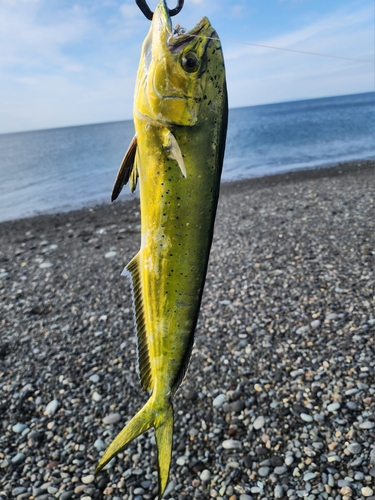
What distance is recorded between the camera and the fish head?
1.99 metres

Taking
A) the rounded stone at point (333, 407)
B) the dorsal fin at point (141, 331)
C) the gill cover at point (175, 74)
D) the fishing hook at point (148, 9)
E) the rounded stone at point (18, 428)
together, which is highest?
the fishing hook at point (148, 9)

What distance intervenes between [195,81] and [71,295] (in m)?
8.15

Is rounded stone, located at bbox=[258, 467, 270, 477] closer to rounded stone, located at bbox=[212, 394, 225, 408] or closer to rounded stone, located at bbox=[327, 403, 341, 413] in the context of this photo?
rounded stone, located at bbox=[212, 394, 225, 408]

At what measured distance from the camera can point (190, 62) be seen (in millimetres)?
2000

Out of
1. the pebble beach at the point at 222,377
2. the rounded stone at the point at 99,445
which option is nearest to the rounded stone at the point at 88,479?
the pebble beach at the point at 222,377

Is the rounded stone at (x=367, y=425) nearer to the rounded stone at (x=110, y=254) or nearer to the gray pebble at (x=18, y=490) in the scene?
the gray pebble at (x=18, y=490)

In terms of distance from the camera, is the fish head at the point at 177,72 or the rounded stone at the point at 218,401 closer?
the fish head at the point at 177,72

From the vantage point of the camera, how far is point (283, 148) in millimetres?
38438

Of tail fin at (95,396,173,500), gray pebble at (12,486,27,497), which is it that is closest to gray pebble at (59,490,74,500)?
gray pebble at (12,486,27,497)

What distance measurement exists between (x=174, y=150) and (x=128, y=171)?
0.37m

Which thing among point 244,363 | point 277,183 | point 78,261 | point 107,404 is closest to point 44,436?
point 107,404

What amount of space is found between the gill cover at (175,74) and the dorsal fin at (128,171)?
19 centimetres

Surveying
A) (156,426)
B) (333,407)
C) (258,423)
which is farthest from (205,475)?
(156,426)

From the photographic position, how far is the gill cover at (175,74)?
1.99 m
